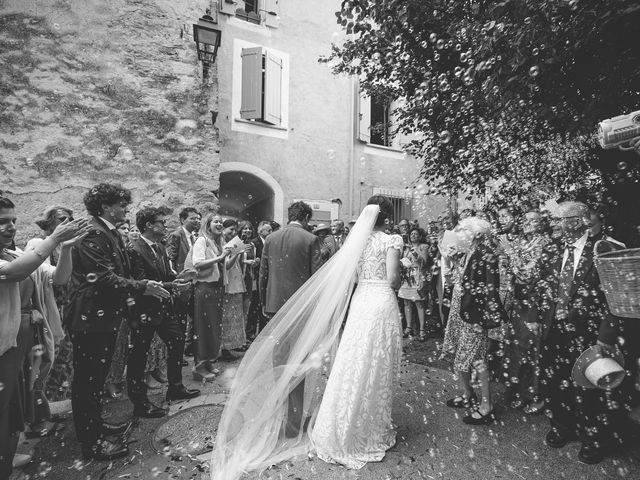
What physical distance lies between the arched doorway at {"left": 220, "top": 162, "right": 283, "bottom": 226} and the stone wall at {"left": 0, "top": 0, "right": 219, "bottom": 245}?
2571 millimetres

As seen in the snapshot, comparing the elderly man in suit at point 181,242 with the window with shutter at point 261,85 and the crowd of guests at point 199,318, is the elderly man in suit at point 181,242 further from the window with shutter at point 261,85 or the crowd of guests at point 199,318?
the window with shutter at point 261,85

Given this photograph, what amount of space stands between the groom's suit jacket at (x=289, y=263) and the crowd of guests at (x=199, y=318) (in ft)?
0.07

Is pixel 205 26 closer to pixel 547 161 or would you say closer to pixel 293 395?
pixel 547 161

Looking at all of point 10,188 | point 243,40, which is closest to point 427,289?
point 10,188

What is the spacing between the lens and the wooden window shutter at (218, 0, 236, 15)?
9758 millimetres

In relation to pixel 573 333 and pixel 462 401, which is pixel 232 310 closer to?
pixel 462 401

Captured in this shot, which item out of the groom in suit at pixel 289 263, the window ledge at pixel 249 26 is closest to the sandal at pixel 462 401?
the groom in suit at pixel 289 263

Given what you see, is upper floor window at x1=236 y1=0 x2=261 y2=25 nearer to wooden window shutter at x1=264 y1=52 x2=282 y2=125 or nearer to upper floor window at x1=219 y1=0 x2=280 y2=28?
upper floor window at x1=219 y1=0 x2=280 y2=28

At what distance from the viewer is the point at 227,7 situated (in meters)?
9.82

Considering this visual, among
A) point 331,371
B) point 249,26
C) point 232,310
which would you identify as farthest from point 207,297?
point 249,26

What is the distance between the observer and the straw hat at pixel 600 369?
7.63 ft

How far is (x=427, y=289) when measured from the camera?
22.3ft

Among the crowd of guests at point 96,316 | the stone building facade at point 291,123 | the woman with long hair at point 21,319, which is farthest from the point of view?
the stone building facade at point 291,123

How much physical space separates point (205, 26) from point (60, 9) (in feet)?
7.90
